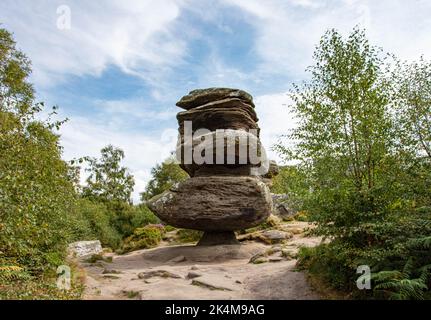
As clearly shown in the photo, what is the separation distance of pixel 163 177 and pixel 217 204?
92.2 ft

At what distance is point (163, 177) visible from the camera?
4494cm

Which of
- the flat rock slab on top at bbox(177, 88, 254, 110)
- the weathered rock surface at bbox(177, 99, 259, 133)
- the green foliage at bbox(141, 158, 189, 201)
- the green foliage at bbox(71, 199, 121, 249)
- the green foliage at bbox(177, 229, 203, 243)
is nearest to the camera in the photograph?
the weathered rock surface at bbox(177, 99, 259, 133)

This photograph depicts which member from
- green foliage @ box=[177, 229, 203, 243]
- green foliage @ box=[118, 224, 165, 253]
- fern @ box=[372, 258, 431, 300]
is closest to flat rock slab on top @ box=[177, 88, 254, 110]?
green foliage @ box=[177, 229, 203, 243]

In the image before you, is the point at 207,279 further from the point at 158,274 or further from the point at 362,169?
the point at 362,169

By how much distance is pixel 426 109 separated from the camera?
10586mm

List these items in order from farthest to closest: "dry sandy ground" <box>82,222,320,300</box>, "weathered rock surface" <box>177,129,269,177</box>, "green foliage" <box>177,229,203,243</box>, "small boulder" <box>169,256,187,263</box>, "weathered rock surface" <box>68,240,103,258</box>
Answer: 1. "green foliage" <box>177,229,203,243</box>
2. "weathered rock surface" <box>68,240,103,258</box>
3. "weathered rock surface" <box>177,129,269,177</box>
4. "small boulder" <box>169,256,187,263</box>
5. "dry sandy ground" <box>82,222,320,300</box>

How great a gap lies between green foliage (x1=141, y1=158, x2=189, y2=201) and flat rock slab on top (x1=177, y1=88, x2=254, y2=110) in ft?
66.0

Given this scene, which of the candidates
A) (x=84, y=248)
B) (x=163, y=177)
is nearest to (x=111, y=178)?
(x=163, y=177)

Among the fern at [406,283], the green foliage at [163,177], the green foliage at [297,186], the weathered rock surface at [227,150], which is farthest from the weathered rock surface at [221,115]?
the green foliage at [163,177]

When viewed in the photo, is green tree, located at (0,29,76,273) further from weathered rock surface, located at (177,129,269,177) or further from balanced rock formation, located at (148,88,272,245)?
weathered rock surface, located at (177,129,269,177)

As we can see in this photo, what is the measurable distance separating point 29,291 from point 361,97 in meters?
10.1

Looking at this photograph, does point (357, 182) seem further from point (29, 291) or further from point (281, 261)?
point (29, 291)

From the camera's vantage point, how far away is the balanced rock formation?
58.0 ft
